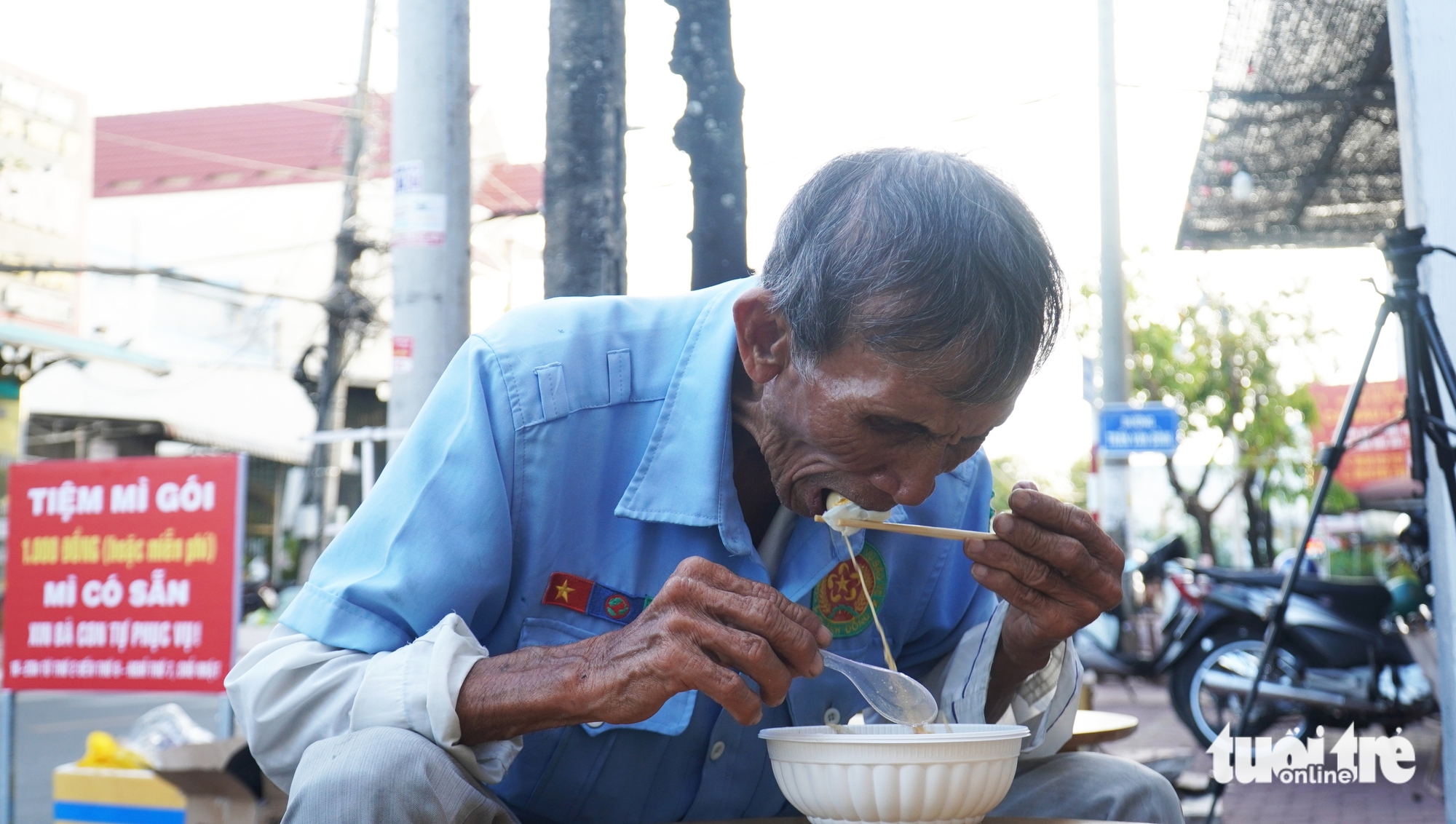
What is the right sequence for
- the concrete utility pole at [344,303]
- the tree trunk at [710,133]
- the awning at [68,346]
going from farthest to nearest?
the concrete utility pole at [344,303], the awning at [68,346], the tree trunk at [710,133]

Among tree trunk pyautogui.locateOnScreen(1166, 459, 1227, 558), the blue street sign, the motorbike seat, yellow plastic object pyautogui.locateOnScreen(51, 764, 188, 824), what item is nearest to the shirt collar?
→ yellow plastic object pyautogui.locateOnScreen(51, 764, 188, 824)

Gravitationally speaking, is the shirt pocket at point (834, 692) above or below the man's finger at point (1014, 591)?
below

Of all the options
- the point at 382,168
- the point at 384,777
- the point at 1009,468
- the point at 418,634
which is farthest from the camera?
the point at 1009,468

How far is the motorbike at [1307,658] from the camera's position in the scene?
19.2 feet

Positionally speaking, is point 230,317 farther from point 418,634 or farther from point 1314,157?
point 418,634

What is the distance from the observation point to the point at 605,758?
1.63 meters

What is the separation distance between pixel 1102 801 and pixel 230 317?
19.9 metres

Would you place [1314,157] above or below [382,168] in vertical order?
below

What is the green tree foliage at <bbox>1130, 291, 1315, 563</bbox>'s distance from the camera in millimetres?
17734

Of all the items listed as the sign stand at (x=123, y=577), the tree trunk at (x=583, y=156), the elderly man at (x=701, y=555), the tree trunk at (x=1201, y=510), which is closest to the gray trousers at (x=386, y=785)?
the elderly man at (x=701, y=555)

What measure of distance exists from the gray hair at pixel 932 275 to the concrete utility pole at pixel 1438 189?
2.32 meters

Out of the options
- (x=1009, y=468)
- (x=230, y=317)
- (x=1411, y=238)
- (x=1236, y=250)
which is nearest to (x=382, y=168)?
(x=230, y=317)

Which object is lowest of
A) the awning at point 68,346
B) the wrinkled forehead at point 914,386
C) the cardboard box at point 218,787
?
the cardboard box at point 218,787

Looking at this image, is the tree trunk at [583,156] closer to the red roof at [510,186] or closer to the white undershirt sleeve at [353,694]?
the white undershirt sleeve at [353,694]
